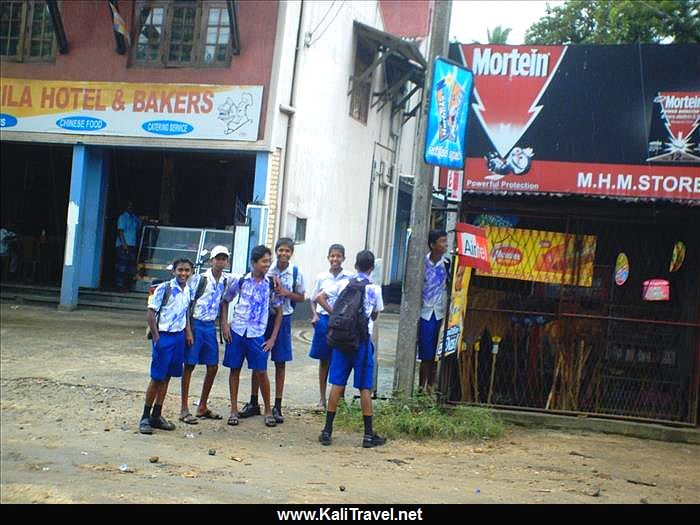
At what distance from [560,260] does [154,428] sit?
444 centimetres

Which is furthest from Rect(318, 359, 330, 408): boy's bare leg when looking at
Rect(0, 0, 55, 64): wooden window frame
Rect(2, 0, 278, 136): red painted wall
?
Rect(0, 0, 55, 64): wooden window frame

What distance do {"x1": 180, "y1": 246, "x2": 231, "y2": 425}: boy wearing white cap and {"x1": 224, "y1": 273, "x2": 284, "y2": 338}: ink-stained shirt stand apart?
13 cm

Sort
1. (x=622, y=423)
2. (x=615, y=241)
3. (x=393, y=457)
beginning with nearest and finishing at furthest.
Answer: (x=393, y=457), (x=622, y=423), (x=615, y=241)

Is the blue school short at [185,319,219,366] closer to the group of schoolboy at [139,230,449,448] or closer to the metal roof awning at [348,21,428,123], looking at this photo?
the group of schoolboy at [139,230,449,448]

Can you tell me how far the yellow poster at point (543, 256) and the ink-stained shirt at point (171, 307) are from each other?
3236mm

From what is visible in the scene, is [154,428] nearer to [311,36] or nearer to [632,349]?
[632,349]

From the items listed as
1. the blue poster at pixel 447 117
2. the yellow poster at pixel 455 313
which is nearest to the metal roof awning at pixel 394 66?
the blue poster at pixel 447 117

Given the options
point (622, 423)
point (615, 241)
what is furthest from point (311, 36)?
point (622, 423)

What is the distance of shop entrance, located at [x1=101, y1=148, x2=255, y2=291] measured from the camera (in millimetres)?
19422

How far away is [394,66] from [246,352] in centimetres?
1575

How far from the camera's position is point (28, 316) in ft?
51.7

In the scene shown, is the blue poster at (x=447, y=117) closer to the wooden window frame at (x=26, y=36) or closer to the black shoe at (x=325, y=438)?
the black shoe at (x=325, y=438)

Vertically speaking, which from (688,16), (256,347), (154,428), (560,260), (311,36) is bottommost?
(154,428)

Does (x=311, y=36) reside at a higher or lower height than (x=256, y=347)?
higher
